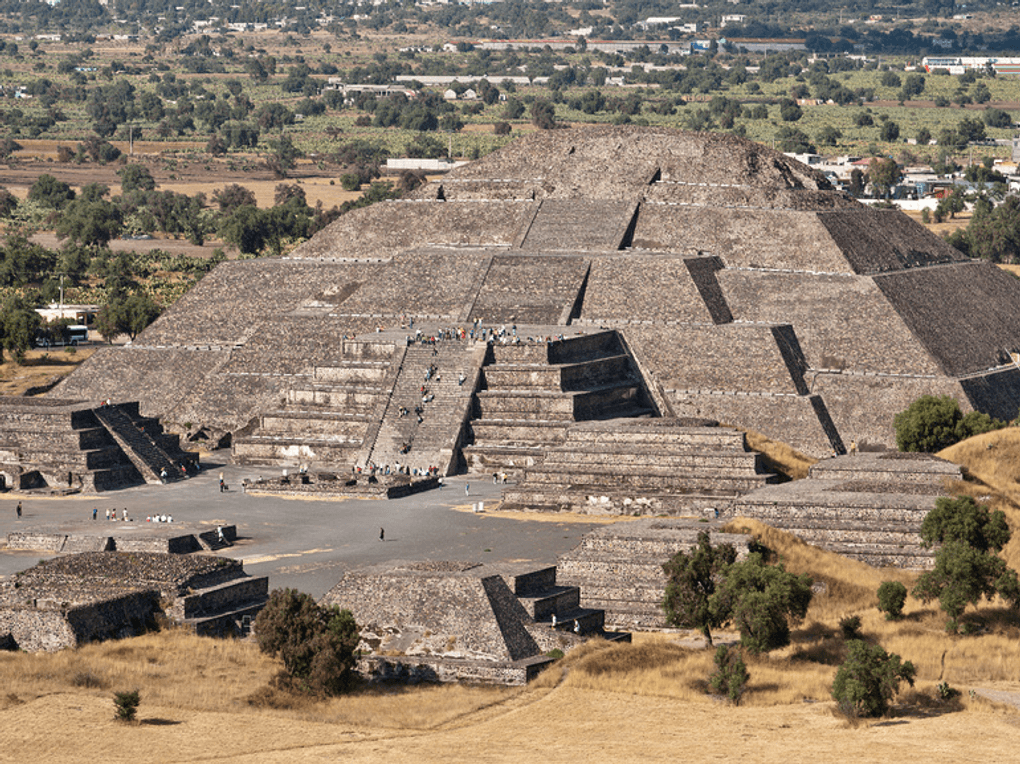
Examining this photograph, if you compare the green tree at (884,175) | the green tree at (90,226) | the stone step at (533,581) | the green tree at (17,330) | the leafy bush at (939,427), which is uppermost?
the green tree at (884,175)

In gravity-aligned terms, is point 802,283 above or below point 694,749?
above

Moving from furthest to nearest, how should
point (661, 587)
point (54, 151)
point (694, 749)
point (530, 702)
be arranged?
point (54, 151)
point (661, 587)
point (530, 702)
point (694, 749)

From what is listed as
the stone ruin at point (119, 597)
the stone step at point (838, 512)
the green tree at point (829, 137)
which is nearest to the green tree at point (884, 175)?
the green tree at point (829, 137)

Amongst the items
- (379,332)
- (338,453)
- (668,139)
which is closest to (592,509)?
(338,453)

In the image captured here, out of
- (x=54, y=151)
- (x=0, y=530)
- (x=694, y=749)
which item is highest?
(x=54, y=151)

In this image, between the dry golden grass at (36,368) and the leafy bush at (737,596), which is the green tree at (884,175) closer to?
the dry golden grass at (36,368)

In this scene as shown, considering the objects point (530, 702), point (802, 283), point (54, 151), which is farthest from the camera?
point (54, 151)

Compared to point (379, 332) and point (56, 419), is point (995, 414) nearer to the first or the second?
point (379, 332)

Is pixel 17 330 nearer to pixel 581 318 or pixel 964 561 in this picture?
pixel 581 318

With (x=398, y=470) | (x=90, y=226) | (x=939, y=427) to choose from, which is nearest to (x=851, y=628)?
(x=939, y=427)
